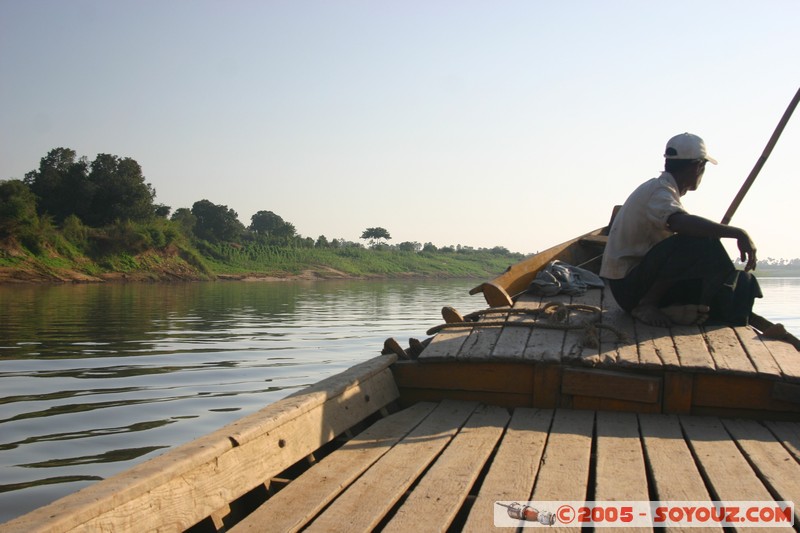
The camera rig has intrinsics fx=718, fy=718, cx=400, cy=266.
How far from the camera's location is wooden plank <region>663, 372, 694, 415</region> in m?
3.31

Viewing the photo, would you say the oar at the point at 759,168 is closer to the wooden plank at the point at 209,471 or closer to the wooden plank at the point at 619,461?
the wooden plank at the point at 619,461

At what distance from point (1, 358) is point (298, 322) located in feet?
19.6

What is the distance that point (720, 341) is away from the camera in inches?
145

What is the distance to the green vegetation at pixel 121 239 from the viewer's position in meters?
27.8

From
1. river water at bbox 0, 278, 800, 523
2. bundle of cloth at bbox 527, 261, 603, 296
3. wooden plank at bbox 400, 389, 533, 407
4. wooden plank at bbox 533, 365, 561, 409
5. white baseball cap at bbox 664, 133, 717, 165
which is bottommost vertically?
river water at bbox 0, 278, 800, 523

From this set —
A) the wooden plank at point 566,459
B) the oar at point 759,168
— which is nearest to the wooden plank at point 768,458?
the wooden plank at point 566,459

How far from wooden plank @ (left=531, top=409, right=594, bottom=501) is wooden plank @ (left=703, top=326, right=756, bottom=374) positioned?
0.66 m

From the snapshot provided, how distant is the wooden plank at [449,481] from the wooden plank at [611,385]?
433 millimetres

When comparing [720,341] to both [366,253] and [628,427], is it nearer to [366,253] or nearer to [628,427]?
[628,427]

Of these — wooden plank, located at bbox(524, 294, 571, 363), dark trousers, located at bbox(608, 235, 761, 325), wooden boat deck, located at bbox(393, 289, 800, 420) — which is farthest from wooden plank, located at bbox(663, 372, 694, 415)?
dark trousers, located at bbox(608, 235, 761, 325)

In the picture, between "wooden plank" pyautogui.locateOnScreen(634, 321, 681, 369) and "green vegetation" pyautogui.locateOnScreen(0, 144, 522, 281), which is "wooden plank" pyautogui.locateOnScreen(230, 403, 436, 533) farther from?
"green vegetation" pyautogui.locateOnScreen(0, 144, 522, 281)

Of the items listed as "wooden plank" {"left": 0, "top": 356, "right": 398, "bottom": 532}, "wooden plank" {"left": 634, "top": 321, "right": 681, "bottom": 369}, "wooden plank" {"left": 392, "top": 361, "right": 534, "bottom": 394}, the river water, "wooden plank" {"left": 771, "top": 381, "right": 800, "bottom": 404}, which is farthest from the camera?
the river water

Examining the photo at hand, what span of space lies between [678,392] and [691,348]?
33 centimetres

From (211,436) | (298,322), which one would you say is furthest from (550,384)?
(298,322)
